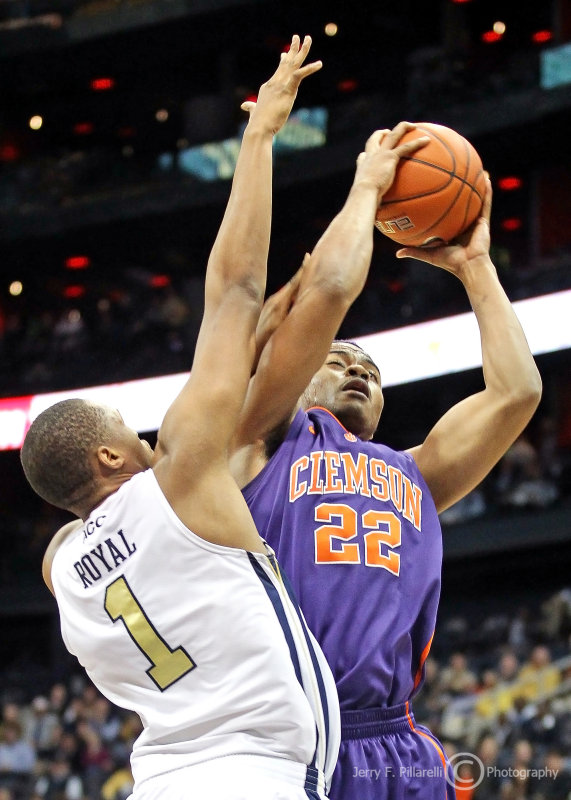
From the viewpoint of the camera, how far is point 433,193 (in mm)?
3414

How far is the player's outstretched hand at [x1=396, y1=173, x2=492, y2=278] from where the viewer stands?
3.65 metres

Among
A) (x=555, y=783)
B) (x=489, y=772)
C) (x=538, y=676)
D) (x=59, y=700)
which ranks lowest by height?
(x=59, y=700)

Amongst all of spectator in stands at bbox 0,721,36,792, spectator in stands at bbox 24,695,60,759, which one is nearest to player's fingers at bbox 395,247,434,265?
spectator in stands at bbox 0,721,36,792

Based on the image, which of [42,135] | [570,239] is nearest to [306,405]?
[570,239]

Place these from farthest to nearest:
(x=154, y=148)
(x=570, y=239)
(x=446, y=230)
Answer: (x=154, y=148) → (x=570, y=239) → (x=446, y=230)

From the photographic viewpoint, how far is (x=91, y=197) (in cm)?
2039

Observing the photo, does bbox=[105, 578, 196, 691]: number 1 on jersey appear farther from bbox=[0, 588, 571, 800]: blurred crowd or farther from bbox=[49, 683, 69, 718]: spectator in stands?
bbox=[49, 683, 69, 718]: spectator in stands

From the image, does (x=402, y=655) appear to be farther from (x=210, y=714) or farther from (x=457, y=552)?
(x=457, y=552)

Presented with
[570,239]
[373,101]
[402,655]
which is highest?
[402,655]

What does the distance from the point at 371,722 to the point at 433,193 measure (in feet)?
4.88

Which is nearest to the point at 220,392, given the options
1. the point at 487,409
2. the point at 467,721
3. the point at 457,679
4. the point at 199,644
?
the point at 199,644

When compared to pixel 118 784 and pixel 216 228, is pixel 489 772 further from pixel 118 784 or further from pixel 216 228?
pixel 216 228

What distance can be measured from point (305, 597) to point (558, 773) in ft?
20.7

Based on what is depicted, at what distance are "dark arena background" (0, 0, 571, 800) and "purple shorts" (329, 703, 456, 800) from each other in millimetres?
7765
